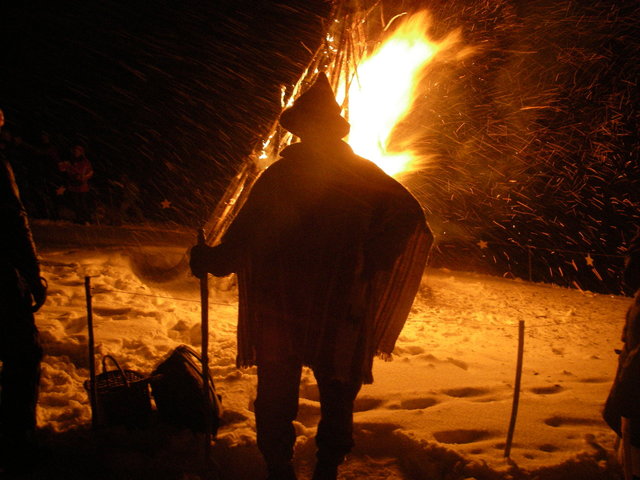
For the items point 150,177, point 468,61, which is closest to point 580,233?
point 468,61

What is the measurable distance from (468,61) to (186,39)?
9192 millimetres

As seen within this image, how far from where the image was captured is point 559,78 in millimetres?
12430

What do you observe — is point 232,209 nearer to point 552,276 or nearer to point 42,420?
point 42,420

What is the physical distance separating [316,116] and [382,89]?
4014mm

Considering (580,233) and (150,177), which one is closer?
(580,233)

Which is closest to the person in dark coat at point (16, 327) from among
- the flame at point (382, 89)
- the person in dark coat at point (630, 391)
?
the person in dark coat at point (630, 391)

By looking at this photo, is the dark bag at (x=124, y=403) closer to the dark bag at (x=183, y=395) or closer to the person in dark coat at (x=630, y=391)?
the dark bag at (x=183, y=395)

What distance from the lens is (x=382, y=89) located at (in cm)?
597

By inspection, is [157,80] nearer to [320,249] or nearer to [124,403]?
A: [124,403]

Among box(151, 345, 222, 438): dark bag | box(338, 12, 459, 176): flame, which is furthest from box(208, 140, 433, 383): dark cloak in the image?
box(338, 12, 459, 176): flame

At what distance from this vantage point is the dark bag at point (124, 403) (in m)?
2.96

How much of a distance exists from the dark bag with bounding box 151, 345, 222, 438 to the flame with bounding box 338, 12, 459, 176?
3599 millimetres

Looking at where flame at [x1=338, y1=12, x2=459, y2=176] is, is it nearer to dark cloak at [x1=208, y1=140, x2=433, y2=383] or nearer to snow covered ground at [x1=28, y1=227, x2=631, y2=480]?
snow covered ground at [x1=28, y1=227, x2=631, y2=480]

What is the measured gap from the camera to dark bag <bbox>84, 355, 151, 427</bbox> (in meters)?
2.96
